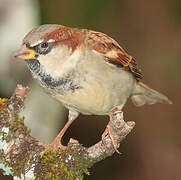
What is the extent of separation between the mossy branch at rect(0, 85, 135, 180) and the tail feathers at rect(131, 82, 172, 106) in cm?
128

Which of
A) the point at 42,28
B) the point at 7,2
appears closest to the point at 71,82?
the point at 42,28

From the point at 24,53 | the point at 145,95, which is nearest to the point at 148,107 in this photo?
the point at 145,95

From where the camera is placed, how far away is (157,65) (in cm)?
564

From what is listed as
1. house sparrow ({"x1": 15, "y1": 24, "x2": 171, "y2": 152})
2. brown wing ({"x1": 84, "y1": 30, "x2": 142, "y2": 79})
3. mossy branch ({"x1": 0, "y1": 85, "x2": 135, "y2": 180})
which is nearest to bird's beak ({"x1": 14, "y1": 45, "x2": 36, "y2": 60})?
house sparrow ({"x1": 15, "y1": 24, "x2": 171, "y2": 152})

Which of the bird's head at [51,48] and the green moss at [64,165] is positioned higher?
the bird's head at [51,48]

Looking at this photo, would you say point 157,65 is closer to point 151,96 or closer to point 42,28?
point 151,96

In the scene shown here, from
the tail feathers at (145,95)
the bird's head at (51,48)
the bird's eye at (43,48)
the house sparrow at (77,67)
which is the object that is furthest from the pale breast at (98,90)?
the tail feathers at (145,95)

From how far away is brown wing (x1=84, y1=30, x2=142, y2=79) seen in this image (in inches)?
129

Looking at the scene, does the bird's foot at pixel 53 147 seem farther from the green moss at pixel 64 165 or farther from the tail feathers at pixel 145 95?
the tail feathers at pixel 145 95

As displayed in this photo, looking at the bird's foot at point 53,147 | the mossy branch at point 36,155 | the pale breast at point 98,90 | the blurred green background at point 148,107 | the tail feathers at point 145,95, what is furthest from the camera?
the blurred green background at point 148,107

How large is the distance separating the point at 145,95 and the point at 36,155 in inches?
66.7

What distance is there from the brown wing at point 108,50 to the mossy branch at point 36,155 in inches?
28.4

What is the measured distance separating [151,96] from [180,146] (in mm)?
1678

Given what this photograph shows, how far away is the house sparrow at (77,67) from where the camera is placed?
2.83 meters
